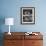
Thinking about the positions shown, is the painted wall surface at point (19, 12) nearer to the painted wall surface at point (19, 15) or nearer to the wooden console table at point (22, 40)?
the painted wall surface at point (19, 15)

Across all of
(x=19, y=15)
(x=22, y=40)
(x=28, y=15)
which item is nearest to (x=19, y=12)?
(x=19, y=15)

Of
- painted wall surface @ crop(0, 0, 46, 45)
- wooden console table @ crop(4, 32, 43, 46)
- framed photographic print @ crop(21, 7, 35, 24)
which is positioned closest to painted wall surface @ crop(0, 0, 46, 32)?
painted wall surface @ crop(0, 0, 46, 45)

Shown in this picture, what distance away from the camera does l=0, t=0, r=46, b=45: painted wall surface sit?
14.8 feet

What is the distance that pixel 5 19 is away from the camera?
419cm

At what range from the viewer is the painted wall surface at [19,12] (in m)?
4.51

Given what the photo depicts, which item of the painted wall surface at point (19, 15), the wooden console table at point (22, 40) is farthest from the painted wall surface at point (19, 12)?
the wooden console table at point (22, 40)

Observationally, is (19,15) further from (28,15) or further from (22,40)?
(22,40)

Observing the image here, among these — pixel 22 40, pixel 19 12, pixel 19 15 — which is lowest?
pixel 22 40

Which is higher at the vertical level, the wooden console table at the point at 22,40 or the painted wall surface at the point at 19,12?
the painted wall surface at the point at 19,12

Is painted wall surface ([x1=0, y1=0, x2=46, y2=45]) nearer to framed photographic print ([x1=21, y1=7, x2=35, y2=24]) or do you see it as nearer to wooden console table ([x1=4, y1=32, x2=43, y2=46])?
framed photographic print ([x1=21, y1=7, x2=35, y2=24])

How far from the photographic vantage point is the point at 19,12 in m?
4.52

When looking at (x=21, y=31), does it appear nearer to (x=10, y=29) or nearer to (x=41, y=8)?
(x=10, y=29)

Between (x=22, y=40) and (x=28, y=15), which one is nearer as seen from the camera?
(x=22, y=40)

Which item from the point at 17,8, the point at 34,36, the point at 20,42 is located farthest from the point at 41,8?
the point at 20,42
